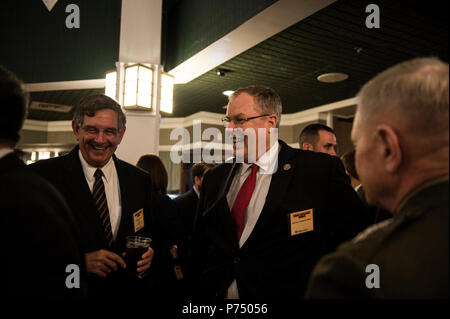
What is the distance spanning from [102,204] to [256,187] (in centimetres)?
73

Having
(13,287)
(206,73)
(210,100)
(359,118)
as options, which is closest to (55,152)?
(206,73)

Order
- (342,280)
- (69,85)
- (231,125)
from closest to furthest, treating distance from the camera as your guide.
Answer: (342,280) → (231,125) → (69,85)

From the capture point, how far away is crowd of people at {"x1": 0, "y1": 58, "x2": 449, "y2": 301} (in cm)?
56

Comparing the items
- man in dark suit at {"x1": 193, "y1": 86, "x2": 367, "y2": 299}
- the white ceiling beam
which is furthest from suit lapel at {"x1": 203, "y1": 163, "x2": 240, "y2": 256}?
the white ceiling beam

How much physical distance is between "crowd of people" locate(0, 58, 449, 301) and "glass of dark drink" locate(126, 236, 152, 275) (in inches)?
1.1

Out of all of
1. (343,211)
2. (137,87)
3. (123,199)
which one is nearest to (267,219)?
(343,211)

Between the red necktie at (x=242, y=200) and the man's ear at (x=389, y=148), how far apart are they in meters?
0.93

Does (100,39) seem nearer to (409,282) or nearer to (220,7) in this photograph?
(220,7)

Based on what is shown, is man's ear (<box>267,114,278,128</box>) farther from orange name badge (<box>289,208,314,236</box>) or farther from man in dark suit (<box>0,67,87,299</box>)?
man in dark suit (<box>0,67,87,299</box>)

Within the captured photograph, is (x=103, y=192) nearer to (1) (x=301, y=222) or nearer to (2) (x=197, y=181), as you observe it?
(1) (x=301, y=222)

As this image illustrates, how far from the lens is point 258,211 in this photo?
1.49 m

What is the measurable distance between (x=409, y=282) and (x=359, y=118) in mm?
326

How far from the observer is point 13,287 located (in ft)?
2.13
